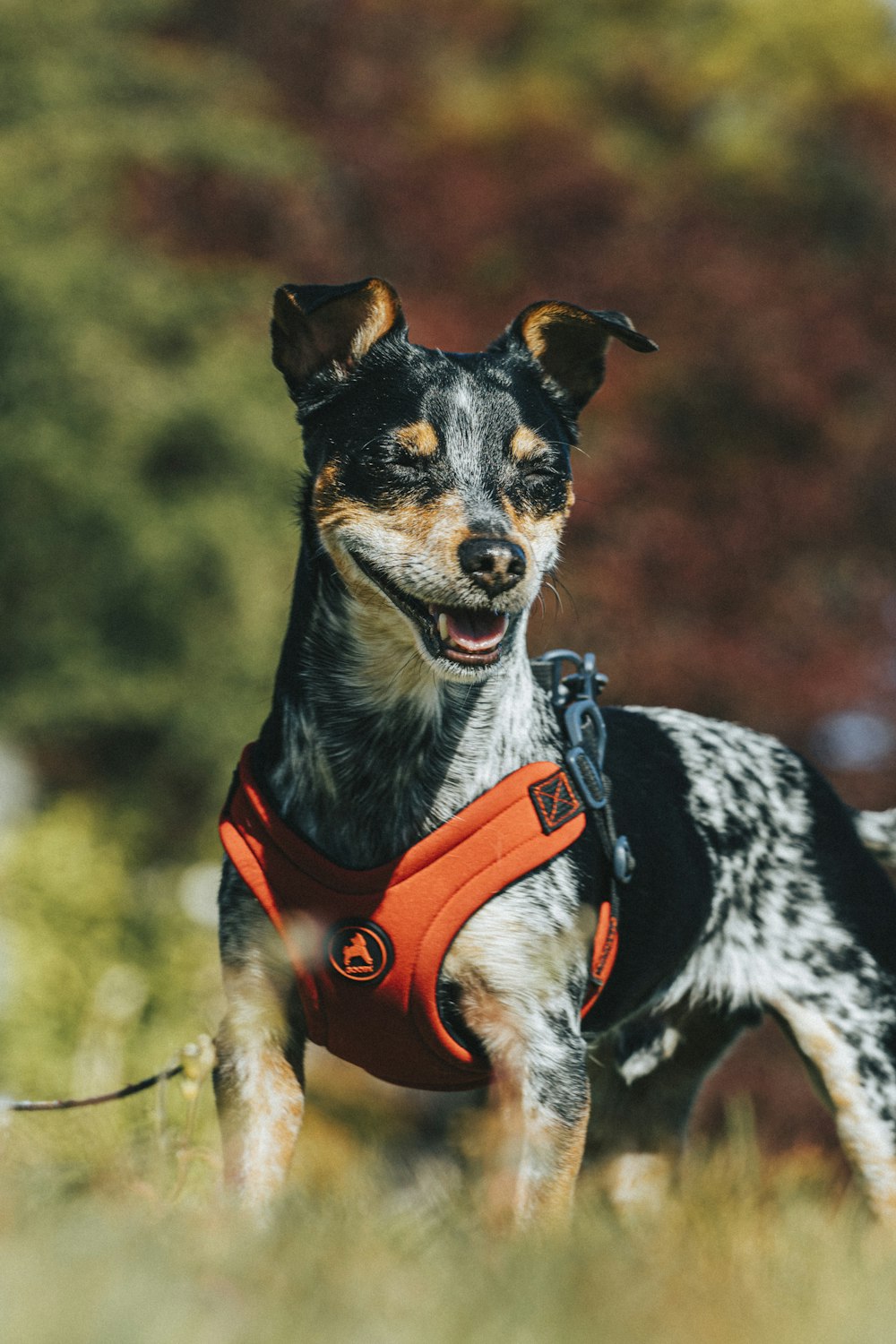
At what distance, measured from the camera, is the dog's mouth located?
308cm

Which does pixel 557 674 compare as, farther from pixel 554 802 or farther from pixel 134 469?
pixel 134 469

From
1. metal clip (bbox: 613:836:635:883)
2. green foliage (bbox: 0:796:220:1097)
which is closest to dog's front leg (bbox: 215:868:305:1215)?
metal clip (bbox: 613:836:635:883)

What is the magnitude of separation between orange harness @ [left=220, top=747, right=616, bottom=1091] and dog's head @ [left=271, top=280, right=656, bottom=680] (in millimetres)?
374

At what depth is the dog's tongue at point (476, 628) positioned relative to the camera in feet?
10.1

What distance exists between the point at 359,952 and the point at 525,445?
46.3 inches

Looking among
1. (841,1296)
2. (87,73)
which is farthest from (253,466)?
(841,1296)

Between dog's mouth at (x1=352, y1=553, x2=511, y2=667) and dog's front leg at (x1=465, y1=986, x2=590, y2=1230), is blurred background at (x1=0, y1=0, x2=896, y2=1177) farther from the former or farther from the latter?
dog's mouth at (x1=352, y1=553, x2=511, y2=667)

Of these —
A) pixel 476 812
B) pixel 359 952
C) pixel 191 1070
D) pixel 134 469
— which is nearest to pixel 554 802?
pixel 476 812

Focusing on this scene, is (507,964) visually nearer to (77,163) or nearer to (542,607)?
(542,607)

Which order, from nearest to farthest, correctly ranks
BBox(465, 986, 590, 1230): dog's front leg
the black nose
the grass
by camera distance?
1. the grass
2. the black nose
3. BBox(465, 986, 590, 1230): dog's front leg

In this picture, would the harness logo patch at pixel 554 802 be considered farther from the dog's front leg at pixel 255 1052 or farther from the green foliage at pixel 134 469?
the green foliage at pixel 134 469

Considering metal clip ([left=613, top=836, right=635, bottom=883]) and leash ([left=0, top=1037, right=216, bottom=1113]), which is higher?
metal clip ([left=613, top=836, right=635, bottom=883])

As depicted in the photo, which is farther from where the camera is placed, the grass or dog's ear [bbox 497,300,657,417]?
dog's ear [bbox 497,300,657,417]

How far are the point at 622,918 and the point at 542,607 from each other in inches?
30.8
